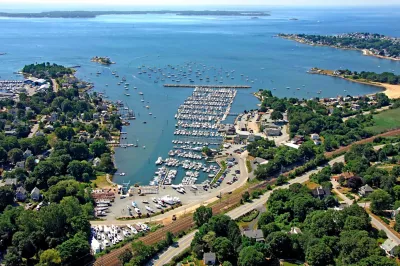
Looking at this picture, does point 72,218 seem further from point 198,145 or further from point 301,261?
point 198,145

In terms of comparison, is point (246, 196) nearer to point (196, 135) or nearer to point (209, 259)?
point (209, 259)

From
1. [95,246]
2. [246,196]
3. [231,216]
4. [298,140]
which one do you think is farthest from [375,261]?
[298,140]

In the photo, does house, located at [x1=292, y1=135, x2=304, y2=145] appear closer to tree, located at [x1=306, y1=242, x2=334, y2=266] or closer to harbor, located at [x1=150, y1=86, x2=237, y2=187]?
harbor, located at [x1=150, y1=86, x2=237, y2=187]

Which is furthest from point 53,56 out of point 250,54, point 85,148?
point 85,148


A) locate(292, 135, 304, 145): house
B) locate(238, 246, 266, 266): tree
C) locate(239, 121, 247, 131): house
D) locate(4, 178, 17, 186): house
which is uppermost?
locate(238, 246, 266, 266): tree

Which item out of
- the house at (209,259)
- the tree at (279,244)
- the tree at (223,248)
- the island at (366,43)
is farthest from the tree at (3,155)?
the island at (366,43)

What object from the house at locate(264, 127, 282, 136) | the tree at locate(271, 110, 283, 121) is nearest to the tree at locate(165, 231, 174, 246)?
the house at locate(264, 127, 282, 136)
